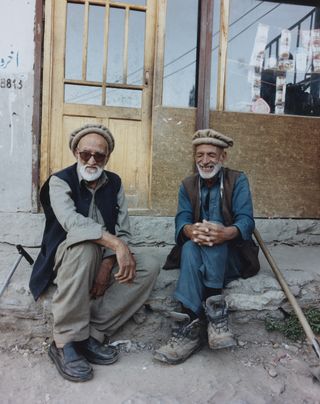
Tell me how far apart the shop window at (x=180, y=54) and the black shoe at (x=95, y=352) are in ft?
8.58

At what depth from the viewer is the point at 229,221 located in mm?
3059

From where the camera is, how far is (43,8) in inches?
154

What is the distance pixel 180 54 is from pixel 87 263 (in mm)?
2750

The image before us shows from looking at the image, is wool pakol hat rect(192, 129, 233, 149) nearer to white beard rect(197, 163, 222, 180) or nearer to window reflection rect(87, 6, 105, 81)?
white beard rect(197, 163, 222, 180)

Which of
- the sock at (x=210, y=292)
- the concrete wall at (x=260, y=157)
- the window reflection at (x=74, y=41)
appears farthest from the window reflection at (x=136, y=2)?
the sock at (x=210, y=292)

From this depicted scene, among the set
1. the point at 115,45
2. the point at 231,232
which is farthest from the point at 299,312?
the point at 115,45

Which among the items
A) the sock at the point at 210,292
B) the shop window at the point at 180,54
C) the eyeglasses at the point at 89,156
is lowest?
the sock at the point at 210,292

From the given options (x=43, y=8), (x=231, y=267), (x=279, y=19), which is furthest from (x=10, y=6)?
(x=231, y=267)

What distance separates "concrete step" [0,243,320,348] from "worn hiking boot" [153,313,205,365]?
12.1 inches

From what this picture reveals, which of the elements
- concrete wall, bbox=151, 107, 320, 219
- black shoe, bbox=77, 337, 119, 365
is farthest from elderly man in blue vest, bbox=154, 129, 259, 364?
concrete wall, bbox=151, 107, 320, 219

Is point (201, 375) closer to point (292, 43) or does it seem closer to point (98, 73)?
point (98, 73)

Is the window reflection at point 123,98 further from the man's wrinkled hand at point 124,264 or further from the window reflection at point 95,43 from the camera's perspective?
the man's wrinkled hand at point 124,264

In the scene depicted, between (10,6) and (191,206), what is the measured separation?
8.66 feet

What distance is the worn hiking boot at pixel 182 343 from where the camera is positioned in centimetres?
266
